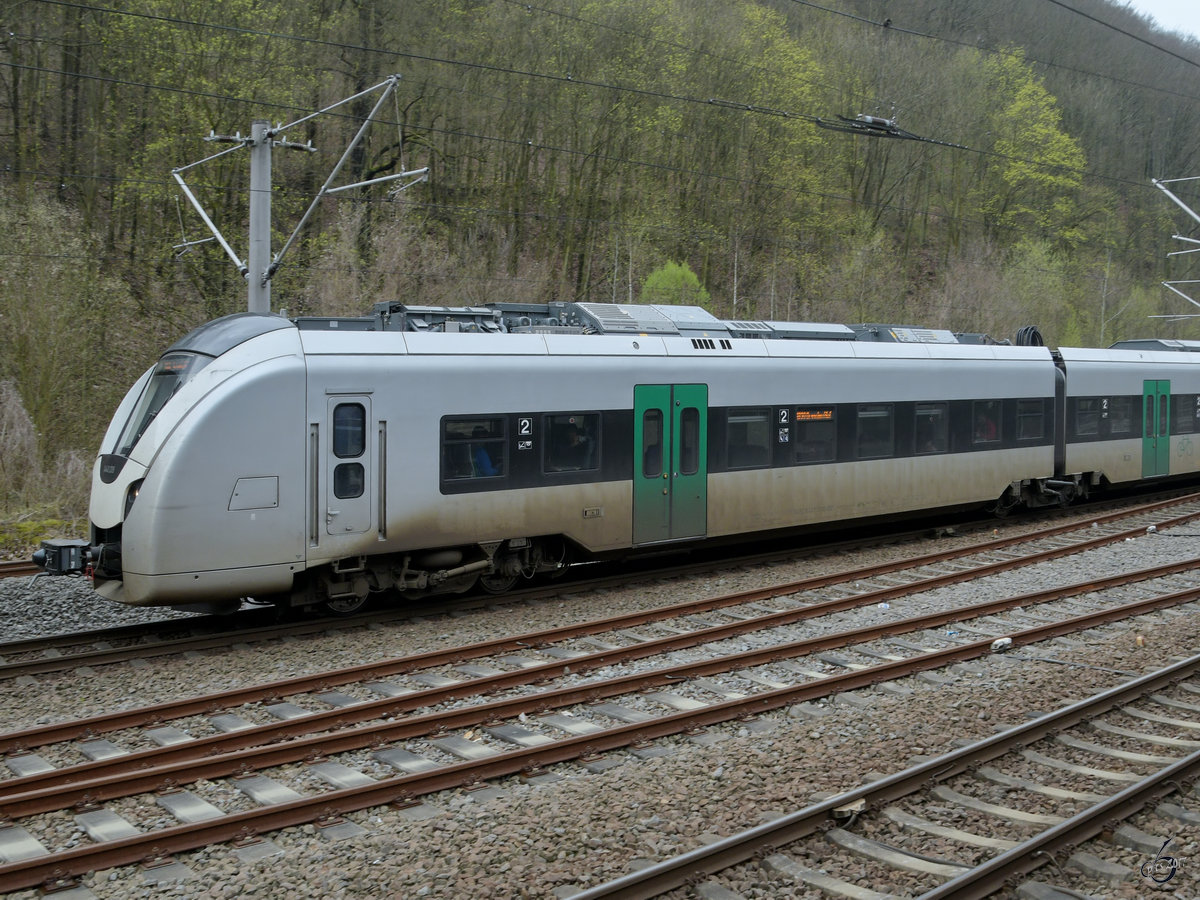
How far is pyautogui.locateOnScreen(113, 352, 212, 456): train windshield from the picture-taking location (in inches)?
399

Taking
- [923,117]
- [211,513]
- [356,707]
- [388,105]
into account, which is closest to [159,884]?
[356,707]

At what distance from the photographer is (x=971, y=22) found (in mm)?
48406

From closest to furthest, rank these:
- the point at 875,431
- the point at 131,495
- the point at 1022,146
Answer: the point at 131,495 < the point at 875,431 < the point at 1022,146

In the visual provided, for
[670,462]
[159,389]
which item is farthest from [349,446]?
[670,462]

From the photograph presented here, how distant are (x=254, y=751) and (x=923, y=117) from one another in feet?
132

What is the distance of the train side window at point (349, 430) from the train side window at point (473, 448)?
92 cm

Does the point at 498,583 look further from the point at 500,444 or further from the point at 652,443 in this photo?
the point at 652,443

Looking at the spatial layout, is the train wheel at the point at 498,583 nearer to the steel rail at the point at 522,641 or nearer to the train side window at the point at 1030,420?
the steel rail at the point at 522,641

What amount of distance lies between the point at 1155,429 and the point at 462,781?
19289 mm

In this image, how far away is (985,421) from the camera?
1783 centimetres

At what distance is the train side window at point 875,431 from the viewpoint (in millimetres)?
15797

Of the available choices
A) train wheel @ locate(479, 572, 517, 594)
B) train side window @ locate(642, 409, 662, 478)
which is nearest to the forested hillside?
train side window @ locate(642, 409, 662, 478)

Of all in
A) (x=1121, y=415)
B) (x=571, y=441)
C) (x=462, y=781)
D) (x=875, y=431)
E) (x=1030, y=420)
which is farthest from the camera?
(x=1121, y=415)

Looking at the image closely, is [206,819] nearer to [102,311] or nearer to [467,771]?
[467,771]
